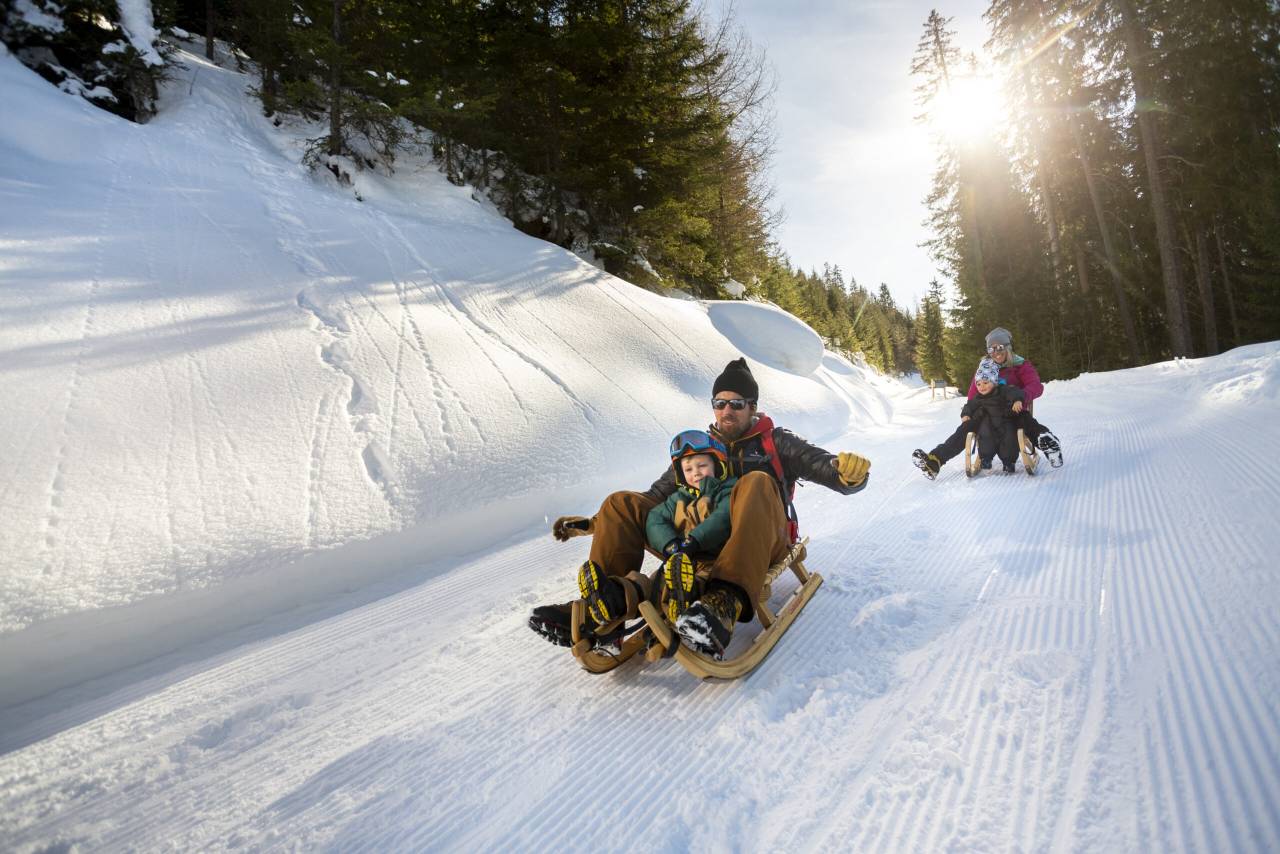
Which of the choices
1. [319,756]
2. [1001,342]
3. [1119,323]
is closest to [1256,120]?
[1119,323]

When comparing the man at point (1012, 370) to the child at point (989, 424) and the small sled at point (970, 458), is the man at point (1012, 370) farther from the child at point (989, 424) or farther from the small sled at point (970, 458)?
the small sled at point (970, 458)

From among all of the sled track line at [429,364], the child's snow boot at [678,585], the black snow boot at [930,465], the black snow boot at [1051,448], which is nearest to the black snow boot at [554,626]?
the child's snow boot at [678,585]

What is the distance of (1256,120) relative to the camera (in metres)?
14.0

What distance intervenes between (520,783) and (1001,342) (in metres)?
6.00

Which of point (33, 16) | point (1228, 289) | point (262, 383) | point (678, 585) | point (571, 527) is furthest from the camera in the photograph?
point (1228, 289)

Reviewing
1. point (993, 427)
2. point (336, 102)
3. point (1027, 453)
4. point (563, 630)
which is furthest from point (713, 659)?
point (336, 102)

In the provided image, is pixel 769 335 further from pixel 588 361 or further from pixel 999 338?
pixel 999 338

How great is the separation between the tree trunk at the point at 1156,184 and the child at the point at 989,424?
12.0 meters

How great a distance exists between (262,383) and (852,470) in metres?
4.94

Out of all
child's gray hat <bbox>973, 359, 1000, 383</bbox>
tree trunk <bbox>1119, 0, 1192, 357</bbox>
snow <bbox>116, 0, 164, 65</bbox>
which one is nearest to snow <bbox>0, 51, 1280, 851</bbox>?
child's gray hat <bbox>973, 359, 1000, 383</bbox>

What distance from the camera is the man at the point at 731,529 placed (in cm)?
213

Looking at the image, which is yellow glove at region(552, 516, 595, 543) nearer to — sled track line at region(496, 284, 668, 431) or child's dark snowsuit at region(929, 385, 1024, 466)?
sled track line at region(496, 284, 668, 431)

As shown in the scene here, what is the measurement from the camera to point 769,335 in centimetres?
1211

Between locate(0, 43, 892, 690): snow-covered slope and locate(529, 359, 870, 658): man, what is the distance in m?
2.02
